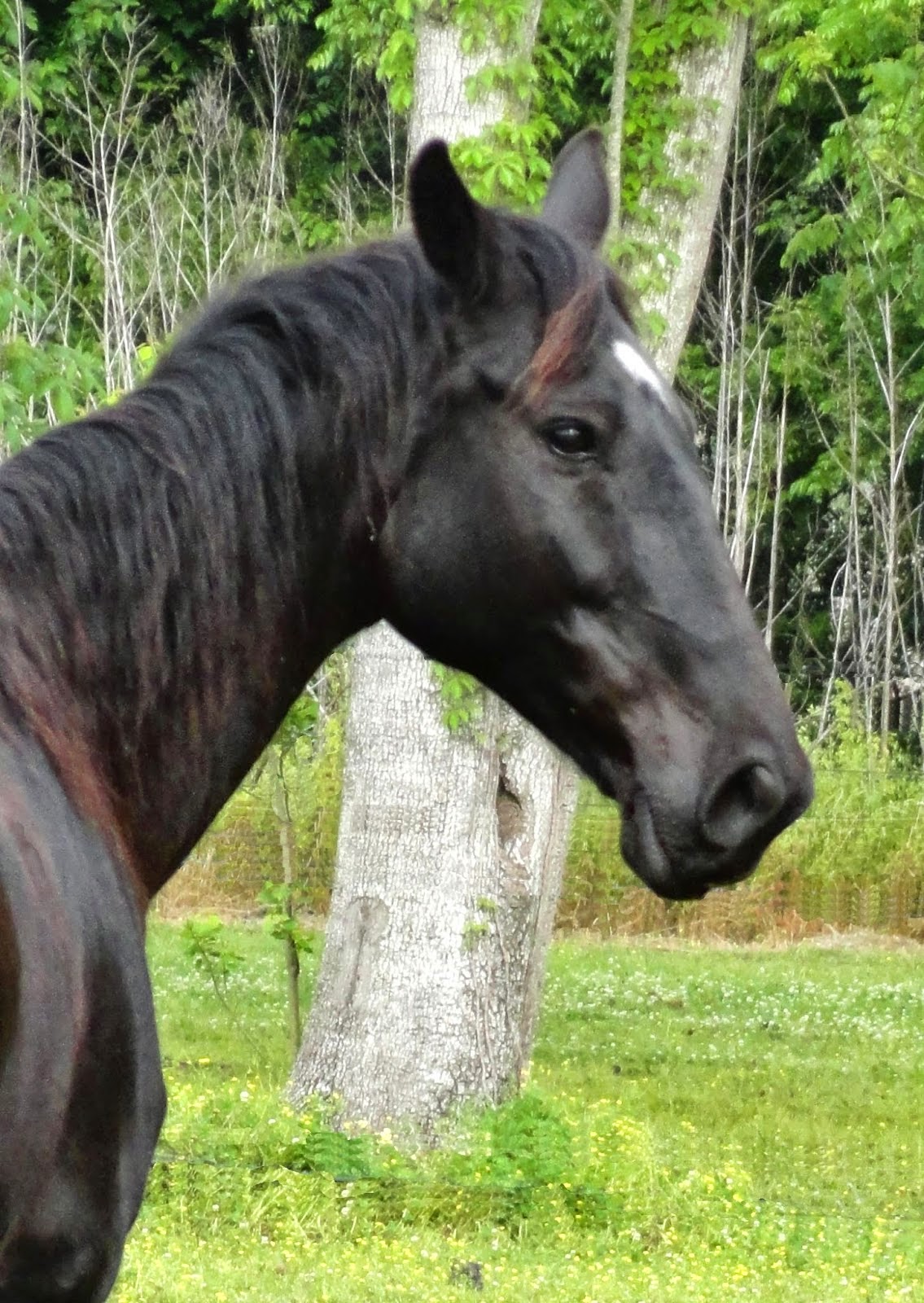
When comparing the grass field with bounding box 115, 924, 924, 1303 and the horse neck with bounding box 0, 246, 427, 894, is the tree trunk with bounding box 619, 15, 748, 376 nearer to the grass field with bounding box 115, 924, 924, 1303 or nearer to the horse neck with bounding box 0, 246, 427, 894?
the grass field with bounding box 115, 924, 924, 1303

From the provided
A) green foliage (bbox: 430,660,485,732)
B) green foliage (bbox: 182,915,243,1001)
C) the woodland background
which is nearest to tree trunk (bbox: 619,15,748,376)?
the woodland background

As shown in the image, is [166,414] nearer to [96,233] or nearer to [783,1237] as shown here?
[783,1237]

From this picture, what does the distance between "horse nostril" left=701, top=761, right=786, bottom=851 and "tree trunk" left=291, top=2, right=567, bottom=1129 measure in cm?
445

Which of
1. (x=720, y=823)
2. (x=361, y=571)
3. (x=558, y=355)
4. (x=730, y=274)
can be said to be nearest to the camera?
(x=720, y=823)

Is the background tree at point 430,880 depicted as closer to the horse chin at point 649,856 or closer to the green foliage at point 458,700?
the green foliage at point 458,700

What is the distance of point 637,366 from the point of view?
95.3 inches

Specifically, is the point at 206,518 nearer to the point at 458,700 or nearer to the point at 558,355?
the point at 558,355

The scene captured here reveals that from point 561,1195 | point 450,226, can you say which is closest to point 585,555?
point 450,226

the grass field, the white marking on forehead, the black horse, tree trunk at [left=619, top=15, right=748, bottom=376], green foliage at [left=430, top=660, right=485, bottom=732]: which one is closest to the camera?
A: the black horse

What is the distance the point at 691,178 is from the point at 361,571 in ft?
17.4

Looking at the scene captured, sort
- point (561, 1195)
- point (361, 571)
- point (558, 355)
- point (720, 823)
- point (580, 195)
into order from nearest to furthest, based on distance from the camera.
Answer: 1. point (720, 823)
2. point (558, 355)
3. point (361, 571)
4. point (580, 195)
5. point (561, 1195)

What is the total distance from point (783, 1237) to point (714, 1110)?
2.53m

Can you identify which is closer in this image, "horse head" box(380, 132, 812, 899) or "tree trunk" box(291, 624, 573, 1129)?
"horse head" box(380, 132, 812, 899)

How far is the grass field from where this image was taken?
5.33 metres
